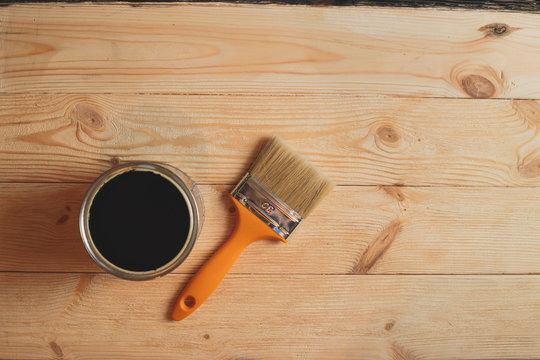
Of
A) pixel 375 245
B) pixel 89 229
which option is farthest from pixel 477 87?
pixel 89 229

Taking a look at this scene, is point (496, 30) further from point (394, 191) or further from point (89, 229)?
point (89, 229)

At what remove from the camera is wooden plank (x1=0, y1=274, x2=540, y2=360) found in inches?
26.9

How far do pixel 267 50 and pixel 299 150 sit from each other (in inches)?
7.4

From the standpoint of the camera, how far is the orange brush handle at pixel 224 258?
0.66 m

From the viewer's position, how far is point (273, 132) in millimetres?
696

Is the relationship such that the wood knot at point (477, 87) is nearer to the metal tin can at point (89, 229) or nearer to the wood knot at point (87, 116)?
the metal tin can at point (89, 229)

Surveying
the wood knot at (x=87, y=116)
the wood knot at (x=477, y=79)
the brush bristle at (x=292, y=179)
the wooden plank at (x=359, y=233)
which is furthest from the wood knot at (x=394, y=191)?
the wood knot at (x=87, y=116)

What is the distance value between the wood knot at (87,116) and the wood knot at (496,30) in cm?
70

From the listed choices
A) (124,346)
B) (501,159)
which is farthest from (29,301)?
(501,159)

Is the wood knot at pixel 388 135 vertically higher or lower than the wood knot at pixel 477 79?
lower

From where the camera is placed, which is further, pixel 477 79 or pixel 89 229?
pixel 477 79

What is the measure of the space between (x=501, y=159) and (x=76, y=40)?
782 mm

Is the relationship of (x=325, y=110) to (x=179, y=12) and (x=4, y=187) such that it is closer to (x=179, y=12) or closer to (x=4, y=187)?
(x=179, y=12)

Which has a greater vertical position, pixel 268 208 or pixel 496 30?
pixel 496 30
